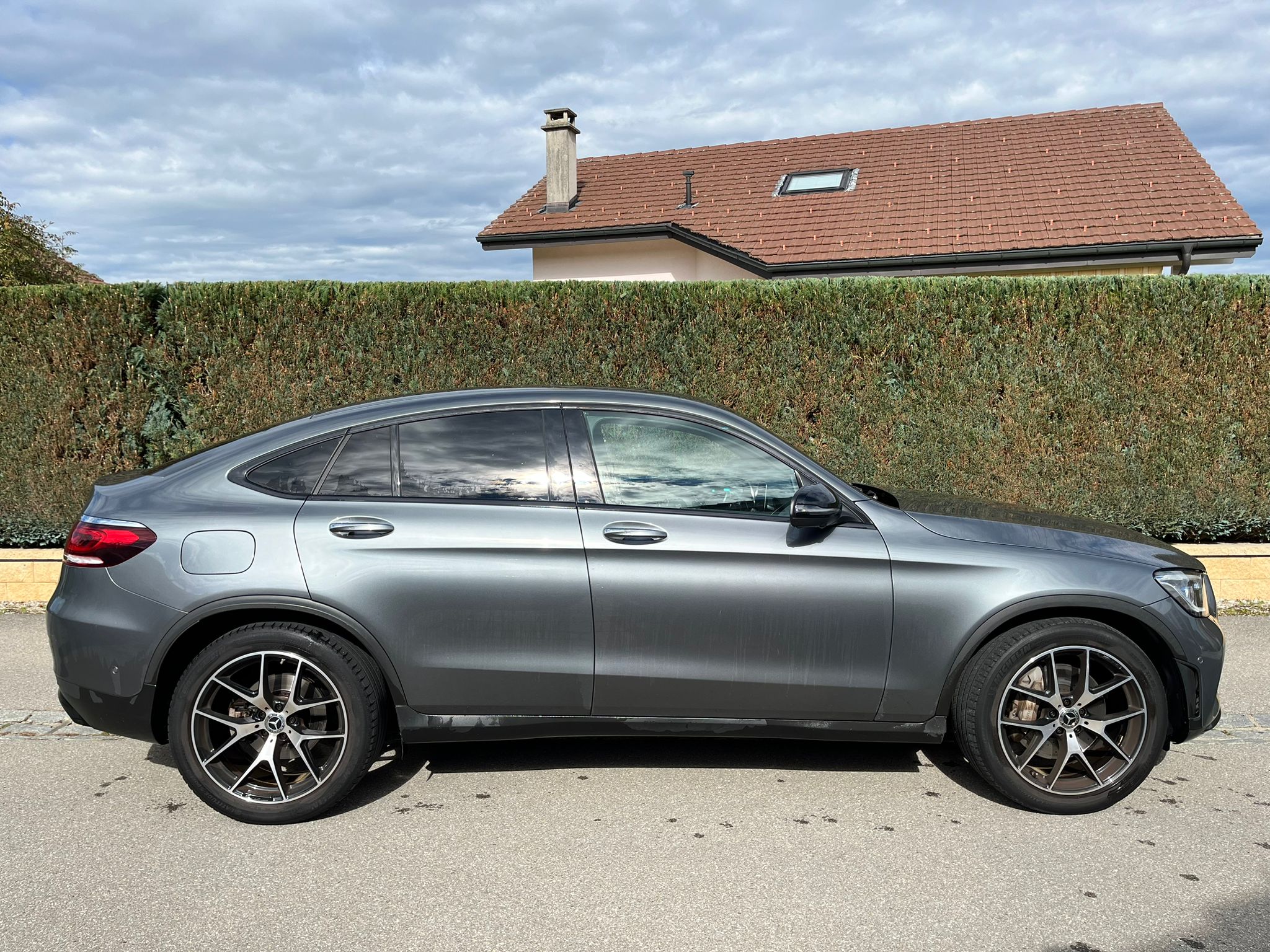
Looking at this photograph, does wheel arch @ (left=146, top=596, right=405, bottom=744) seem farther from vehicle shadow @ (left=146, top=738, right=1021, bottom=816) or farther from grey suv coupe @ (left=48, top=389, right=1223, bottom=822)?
vehicle shadow @ (left=146, top=738, right=1021, bottom=816)

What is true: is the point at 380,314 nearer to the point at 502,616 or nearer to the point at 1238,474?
the point at 502,616

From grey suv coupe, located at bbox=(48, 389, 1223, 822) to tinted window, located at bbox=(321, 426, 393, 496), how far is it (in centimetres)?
1

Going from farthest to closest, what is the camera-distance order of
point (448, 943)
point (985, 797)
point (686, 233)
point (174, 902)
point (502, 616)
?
1. point (686, 233)
2. point (985, 797)
3. point (502, 616)
4. point (174, 902)
5. point (448, 943)

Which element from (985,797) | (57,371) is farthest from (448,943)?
(57,371)

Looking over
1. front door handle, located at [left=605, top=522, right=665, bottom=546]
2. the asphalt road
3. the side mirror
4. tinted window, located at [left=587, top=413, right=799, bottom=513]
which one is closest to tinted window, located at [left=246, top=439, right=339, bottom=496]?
tinted window, located at [left=587, top=413, right=799, bottom=513]

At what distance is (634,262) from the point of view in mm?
16797

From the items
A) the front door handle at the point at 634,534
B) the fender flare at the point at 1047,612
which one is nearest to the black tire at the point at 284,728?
the front door handle at the point at 634,534

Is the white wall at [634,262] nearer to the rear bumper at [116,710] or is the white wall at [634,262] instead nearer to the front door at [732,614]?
the front door at [732,614]

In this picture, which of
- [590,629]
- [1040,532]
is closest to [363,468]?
[590,629]

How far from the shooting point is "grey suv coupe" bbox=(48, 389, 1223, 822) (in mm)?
3664

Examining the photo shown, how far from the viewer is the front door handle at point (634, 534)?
3.70m

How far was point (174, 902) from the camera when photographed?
3115 mm

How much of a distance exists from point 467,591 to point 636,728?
2.80ft

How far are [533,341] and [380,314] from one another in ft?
4.36
